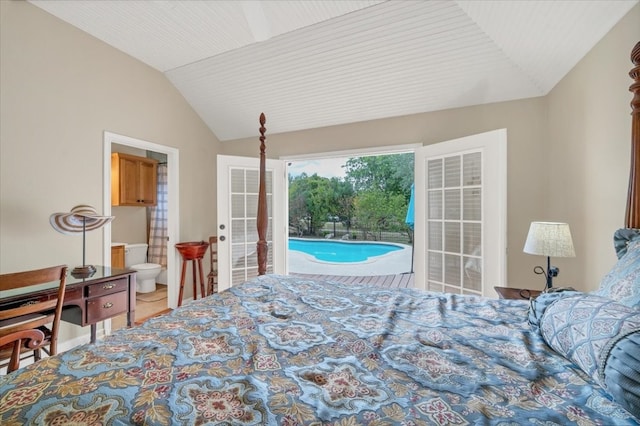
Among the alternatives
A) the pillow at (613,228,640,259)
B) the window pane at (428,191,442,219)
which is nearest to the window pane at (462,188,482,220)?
the window pane at (428,191,442,219)

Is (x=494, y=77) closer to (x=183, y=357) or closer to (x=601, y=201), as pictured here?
(x=601, y=201)

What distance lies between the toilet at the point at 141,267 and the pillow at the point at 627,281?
4818 millimetres

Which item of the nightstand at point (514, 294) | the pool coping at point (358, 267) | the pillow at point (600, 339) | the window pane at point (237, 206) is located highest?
the window pane at point (237, 206)

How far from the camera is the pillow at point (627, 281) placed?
2.94 ft

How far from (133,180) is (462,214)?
4.45m

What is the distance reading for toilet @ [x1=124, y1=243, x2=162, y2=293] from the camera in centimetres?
420

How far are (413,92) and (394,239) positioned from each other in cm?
665

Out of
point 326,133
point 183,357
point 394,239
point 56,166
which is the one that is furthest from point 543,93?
point 394,239

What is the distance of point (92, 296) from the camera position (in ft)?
6.71

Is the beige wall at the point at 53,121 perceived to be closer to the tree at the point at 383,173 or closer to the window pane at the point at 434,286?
the window pane at the point at 434,286

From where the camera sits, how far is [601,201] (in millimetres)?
1876

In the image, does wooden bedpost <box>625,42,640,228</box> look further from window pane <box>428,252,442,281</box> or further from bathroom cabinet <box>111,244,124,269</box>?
bathroom cabinet <box>111,244,124,269</box>

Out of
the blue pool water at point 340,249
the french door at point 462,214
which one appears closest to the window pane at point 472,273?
the french door at point 462,214

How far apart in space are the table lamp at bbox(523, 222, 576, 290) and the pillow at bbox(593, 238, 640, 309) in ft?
2.10
